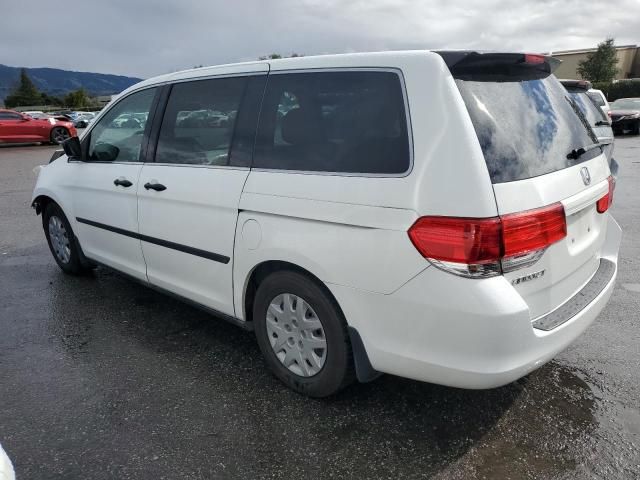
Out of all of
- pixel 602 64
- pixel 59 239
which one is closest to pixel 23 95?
pixel 602 64

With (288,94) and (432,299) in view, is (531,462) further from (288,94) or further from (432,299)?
(288,94)

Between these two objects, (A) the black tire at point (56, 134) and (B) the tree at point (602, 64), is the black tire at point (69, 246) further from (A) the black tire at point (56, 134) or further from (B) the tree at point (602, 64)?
(B) the tree at point (602, 64)

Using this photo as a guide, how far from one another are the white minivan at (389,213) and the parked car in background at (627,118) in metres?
21.5

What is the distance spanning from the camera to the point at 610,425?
2.64 meters

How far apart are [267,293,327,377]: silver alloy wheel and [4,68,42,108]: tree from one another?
9355 centimetres

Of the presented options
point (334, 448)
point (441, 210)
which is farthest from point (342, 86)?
point (334, 448)

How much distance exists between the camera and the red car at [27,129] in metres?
20.2

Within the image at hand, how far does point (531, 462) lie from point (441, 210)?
1267mm

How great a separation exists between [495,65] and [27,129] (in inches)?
887

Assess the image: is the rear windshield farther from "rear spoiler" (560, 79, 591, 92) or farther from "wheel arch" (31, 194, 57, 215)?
"wheel arch" (31, 194, 57, 215)

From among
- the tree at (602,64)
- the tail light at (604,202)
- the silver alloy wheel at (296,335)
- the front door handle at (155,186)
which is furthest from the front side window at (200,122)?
the tree at (602,64)

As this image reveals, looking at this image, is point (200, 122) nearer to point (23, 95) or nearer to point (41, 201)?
point (41, 201)

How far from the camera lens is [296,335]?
9.37ft

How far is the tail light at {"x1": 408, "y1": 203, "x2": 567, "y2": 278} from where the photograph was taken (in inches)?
83.4
